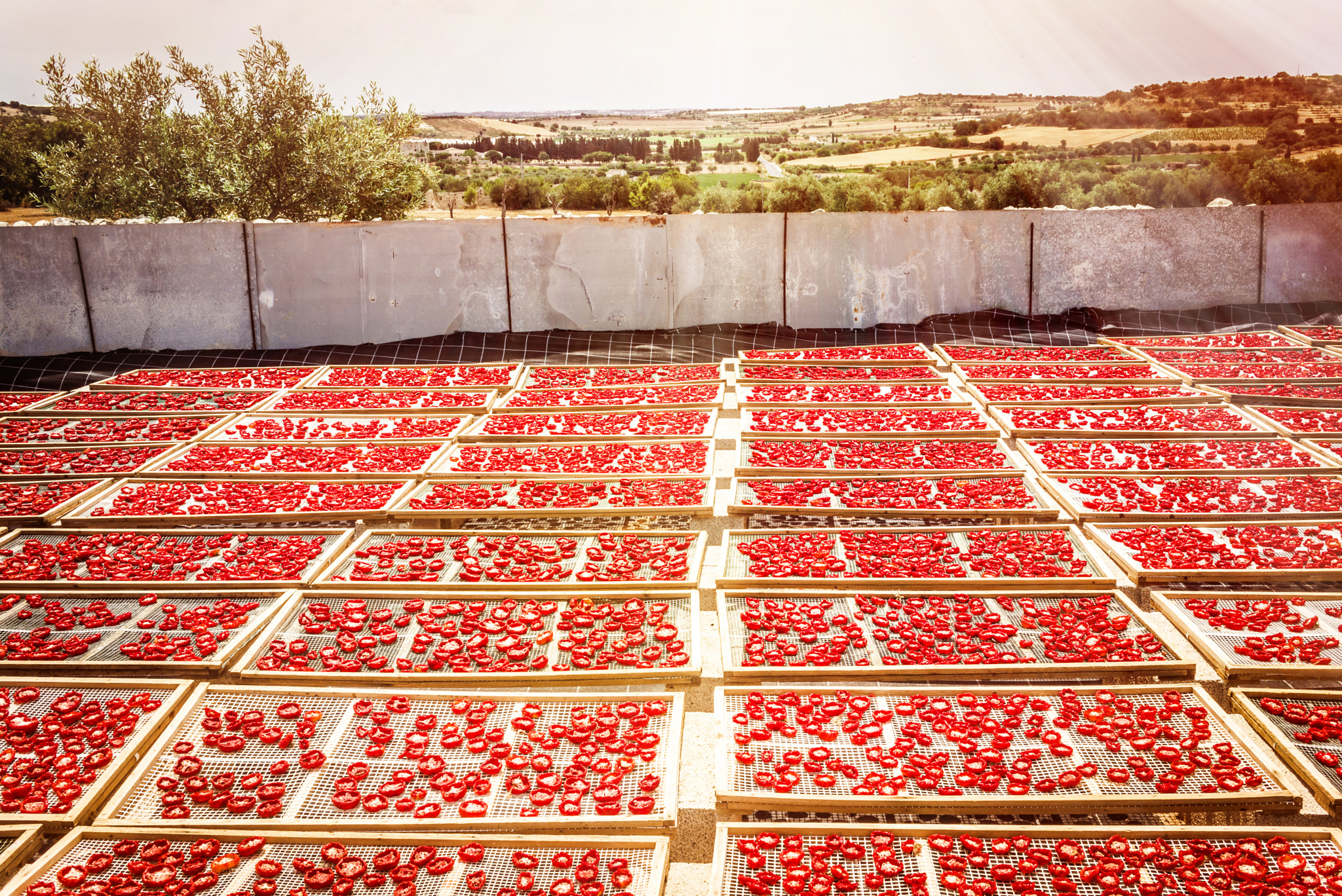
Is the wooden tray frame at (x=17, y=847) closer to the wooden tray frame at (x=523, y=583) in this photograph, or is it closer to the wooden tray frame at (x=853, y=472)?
the wooden tray frame at (x=523, y=583)

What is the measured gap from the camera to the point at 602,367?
376 inches

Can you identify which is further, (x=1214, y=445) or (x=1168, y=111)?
(x=1168, y=111)

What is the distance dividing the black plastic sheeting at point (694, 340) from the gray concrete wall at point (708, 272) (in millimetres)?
205

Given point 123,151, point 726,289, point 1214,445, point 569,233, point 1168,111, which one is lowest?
point 1214,445

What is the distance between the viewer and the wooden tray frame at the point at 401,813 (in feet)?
10.2

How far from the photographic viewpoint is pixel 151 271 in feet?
35.3

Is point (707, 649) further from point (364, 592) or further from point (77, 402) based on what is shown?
point (77, 402)

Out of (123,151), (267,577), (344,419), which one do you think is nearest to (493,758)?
(267,577)

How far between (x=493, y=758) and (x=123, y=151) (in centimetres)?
1543

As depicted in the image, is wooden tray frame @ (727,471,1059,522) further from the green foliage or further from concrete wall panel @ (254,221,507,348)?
the green foliage

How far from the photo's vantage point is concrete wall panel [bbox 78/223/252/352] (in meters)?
10.7

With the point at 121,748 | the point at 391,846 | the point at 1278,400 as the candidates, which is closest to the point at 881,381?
the point at 1278,400

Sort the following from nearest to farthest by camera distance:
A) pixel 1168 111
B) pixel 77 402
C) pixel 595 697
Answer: pixel 595 697 → pixel 77 402 → pixel 1168 111

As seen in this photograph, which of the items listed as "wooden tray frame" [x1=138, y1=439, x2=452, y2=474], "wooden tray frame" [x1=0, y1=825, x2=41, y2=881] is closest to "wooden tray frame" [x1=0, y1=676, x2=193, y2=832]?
"wooden tray frame" [x1=0, y1=825, x2=41, y2=881]
